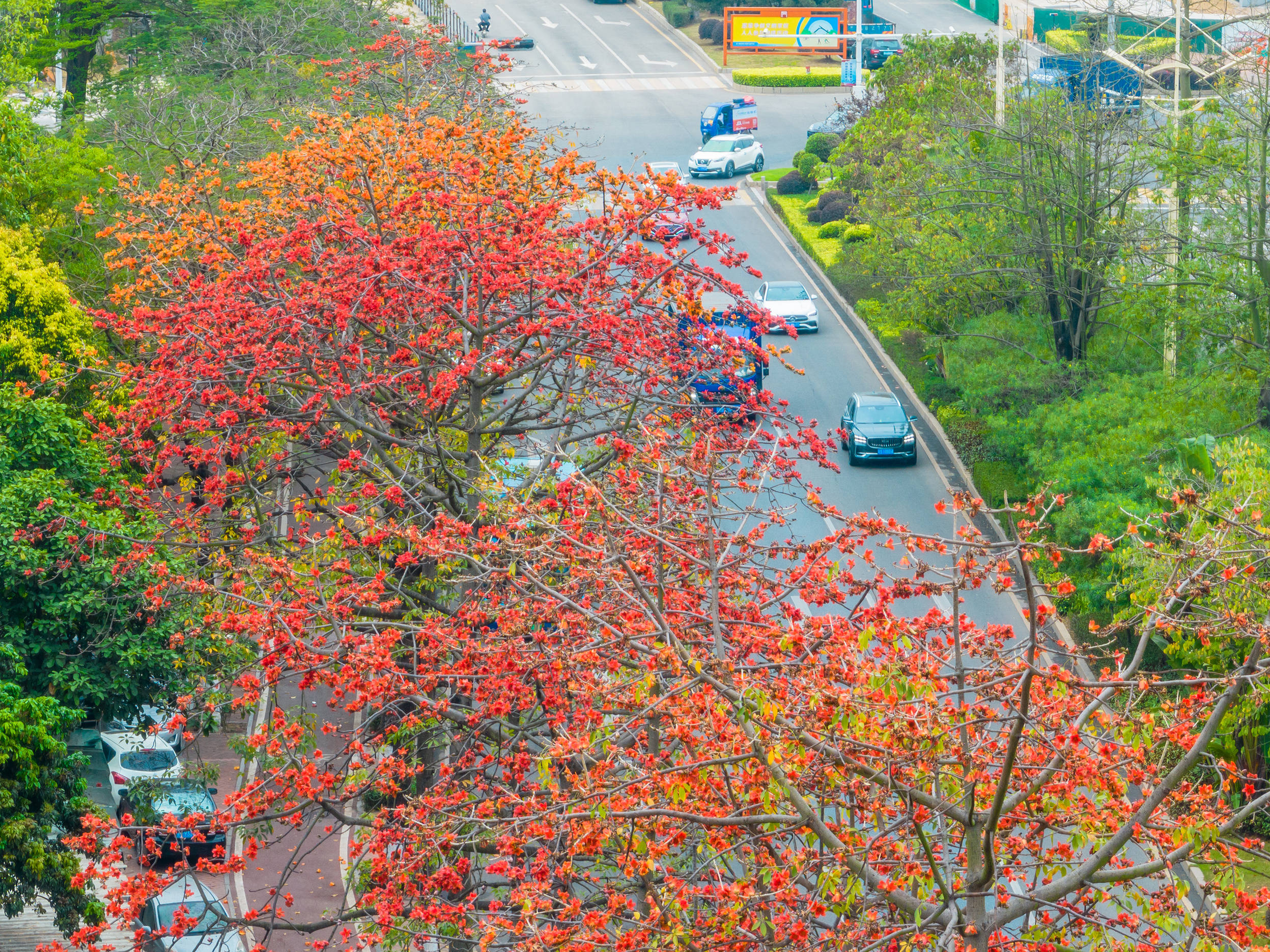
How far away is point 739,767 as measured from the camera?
9773 mm

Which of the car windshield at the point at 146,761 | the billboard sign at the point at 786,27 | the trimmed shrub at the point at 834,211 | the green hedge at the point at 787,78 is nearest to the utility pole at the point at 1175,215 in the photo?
the car windshield at the point at 146,761

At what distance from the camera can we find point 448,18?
78375 mm

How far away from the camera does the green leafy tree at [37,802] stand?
1452cm

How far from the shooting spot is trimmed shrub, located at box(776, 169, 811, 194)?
57.5 m

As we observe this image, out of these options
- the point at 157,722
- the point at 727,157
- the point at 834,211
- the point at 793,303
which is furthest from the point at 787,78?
the point at 157,722

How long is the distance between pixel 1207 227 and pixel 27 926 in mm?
23801

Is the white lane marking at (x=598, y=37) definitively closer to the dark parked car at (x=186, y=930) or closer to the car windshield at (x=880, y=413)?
the car windshield at (x=880, y=413)

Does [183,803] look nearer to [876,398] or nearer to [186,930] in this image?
[186,930]

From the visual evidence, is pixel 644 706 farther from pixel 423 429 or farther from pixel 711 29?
pixel 711 29

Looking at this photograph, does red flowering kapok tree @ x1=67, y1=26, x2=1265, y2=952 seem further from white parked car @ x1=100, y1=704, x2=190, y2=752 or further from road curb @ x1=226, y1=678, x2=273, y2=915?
white parked car @ x1=100, y1=704, x2=190, y2=752

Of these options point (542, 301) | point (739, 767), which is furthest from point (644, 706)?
point (542, 301)

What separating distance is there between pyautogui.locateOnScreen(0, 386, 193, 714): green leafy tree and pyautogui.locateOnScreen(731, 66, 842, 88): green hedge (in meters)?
61.9

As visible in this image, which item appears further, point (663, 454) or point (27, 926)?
point (27, 926)

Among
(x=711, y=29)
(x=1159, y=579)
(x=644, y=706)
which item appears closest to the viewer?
(x=644, y=706)
